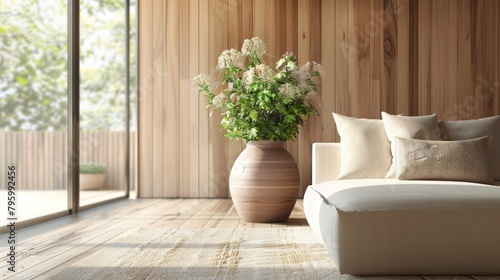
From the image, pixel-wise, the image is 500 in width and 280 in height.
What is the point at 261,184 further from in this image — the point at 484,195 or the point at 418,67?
the point at 418,67

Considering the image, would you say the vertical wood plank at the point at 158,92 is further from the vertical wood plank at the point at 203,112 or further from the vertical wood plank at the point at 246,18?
the vertical wood plank at the point at 246,18

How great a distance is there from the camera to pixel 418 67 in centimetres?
491

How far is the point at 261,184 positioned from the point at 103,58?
12.5ft

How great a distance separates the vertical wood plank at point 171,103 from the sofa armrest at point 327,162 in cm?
209

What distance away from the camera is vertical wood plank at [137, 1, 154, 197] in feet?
16.3

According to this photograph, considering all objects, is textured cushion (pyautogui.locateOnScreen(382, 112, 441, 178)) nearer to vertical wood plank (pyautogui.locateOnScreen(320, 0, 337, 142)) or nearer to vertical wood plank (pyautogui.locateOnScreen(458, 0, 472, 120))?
vertical wood plank (pyautogui.locateOnScreen(320, 0, 337, 142))

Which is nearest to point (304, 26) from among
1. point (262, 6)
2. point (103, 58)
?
point (262, 6)

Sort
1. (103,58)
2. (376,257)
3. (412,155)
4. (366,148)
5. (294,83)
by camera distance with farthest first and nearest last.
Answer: (103,58) → (294,83) → (366,148) → (412,155) → (376,257)

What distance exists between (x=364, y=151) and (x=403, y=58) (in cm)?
226

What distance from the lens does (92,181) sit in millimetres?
6156

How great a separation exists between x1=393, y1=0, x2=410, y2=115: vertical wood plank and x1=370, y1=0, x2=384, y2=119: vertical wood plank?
174mm

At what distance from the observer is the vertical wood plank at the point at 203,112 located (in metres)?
4.92

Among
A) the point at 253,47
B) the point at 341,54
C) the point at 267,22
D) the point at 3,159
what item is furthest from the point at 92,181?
the point at 253,47

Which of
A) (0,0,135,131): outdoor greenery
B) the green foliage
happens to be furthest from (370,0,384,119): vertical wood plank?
the green foliage
